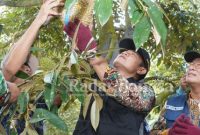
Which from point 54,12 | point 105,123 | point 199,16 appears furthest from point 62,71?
point 199,16

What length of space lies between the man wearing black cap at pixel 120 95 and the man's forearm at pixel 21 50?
0.43ft

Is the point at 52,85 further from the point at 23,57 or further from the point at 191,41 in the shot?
the point at 191,41

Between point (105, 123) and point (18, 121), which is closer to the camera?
point (18, 121)

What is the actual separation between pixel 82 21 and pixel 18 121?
43 centimetres

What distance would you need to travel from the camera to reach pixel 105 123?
1505mm

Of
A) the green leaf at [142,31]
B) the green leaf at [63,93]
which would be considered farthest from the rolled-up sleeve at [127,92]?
the green leaf at [142,31]

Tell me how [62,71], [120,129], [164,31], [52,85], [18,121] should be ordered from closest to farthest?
[164,31] < [52,85] < [62,71] < [18,121] < [120,129]

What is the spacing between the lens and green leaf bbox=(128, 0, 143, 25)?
0.83m

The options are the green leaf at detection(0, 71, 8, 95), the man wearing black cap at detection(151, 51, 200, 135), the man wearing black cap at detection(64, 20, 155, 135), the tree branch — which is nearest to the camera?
the green leaf at detection(0, 71, 8, 95)

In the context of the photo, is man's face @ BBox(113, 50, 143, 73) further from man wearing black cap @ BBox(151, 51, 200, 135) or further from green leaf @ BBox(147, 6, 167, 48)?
green leaf @ BBox(147, 6, 167, 48)

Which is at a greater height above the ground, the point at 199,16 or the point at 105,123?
the point at 199,16

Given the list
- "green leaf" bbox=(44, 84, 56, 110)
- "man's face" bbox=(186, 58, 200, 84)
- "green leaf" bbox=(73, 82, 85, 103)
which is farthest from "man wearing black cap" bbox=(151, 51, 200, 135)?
"green leaf" bbox=(44, 84, 56, 110)

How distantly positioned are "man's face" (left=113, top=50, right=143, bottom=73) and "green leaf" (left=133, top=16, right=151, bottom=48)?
76cm

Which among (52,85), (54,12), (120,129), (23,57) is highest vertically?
(54,12)
